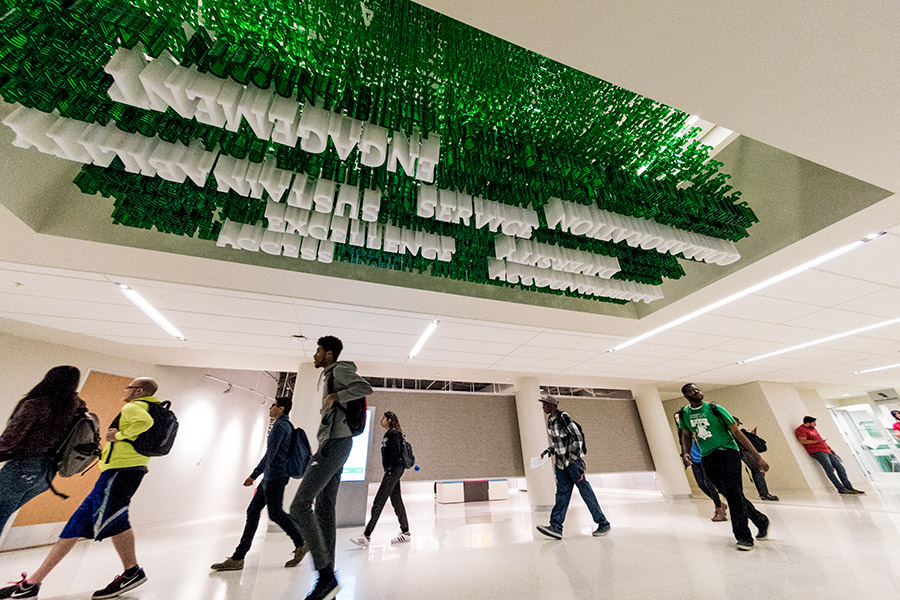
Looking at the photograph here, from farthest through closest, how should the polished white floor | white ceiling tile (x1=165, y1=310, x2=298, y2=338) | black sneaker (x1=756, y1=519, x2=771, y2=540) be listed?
1. white ceiling tile (x1=165, y1=310, x2=298, y2=338)
2. black sneaker (x1=756, y1=519, x2=771, y2=540)
3. the polished white floor

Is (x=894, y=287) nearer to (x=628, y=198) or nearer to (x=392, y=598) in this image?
(x=628, y=198)

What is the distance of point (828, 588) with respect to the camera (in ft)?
5.82

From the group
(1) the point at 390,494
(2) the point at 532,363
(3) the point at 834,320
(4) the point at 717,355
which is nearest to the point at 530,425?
(2) the point at 532,363

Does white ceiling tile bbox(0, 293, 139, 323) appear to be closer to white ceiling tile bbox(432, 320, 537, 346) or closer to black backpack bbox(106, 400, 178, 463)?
black backpack bbox(106, 400, 178, 463)

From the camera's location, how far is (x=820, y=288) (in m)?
3.60

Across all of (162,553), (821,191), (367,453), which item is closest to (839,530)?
(821,191)

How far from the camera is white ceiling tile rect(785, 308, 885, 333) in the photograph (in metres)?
4.25

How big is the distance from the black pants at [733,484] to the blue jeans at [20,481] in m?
4.65

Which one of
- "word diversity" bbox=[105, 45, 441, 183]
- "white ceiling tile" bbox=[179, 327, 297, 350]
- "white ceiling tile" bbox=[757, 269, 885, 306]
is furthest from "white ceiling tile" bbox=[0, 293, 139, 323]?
"white ceiling tile" bbox=[757, 269, 885, 306]

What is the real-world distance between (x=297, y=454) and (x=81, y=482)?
15.5 ft

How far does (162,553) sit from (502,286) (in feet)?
14.1

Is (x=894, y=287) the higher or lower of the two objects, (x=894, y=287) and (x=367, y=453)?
the higher

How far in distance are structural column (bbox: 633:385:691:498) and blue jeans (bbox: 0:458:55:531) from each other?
9848mm

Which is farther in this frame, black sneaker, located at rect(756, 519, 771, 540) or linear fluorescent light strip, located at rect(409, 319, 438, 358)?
linear fluorescent light strip, located at rect(409, 319, 438, 358)
